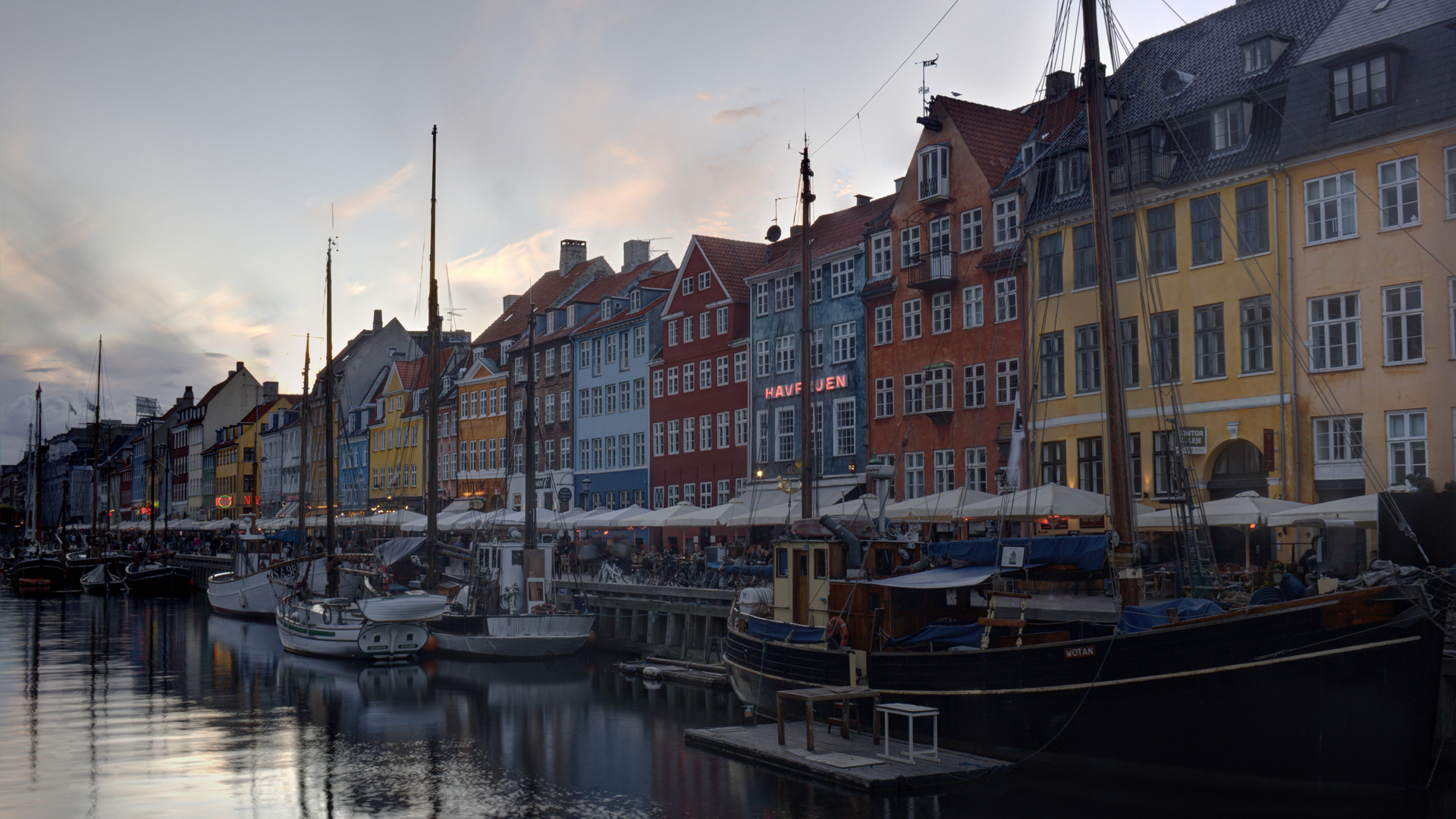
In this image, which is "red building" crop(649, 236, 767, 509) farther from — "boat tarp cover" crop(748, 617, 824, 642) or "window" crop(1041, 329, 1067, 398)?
"boat tarp cover" crop(748, 617, 824, 642)

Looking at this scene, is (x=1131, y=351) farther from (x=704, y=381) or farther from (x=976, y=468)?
(x=704, y=381)

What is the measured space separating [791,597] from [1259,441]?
15271 millimetres

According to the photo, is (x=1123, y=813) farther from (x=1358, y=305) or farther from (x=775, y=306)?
(x=775, y=306)

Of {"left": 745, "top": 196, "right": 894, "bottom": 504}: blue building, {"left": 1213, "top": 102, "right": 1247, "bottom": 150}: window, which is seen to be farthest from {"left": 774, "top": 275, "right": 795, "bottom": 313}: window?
{"left": 1213, "top": 102, "right": 1247, "bottom": 150}: window

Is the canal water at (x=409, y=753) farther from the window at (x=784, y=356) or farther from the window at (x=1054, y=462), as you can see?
the window at (x=784, y=356)

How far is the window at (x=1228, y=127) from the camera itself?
36781mm

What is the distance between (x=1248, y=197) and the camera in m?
36.1

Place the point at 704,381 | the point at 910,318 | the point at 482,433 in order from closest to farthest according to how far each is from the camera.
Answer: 1. the point at 910,318
2. the point at 704,381
3. the point at 482,433

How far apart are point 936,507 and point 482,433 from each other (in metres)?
53.4

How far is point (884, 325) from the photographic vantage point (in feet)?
166

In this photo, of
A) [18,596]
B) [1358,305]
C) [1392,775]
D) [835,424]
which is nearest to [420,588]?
[835,424]

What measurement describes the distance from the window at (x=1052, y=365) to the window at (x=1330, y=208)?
9.43m

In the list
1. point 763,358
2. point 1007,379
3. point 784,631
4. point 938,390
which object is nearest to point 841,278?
point 763,358

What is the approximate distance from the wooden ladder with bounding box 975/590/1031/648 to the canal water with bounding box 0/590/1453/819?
2.35 m
